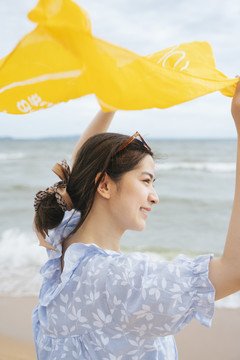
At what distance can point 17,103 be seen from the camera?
1.41 meters

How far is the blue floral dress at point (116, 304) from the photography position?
1.18m

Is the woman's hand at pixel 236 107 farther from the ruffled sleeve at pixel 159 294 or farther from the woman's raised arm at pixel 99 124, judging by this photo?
the woman's raised arm at pixel 99 124

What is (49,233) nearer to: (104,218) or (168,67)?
(104,218)

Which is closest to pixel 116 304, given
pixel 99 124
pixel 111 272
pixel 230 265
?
pixel 111 272

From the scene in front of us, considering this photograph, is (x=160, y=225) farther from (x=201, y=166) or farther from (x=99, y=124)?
(x=201, y=166)

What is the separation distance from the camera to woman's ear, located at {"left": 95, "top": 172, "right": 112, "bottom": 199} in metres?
1.55

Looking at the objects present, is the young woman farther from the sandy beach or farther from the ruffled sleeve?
the sandy beach

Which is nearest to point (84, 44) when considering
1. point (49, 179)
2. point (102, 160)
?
point (102, 160)

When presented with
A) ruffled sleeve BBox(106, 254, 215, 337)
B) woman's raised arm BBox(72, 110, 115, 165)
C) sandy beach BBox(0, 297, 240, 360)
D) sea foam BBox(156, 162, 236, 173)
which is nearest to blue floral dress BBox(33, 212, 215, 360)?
ruffled sleeve BBox(106, 254, 215, 337)

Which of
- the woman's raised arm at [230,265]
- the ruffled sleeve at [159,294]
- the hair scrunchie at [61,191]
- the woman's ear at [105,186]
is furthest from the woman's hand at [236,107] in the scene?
the hair scrunchie at [61,191]

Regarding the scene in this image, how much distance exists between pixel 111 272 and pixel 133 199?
0.32m

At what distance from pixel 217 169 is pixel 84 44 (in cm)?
1384

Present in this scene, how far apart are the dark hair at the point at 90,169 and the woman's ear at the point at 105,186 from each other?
0.4 inches

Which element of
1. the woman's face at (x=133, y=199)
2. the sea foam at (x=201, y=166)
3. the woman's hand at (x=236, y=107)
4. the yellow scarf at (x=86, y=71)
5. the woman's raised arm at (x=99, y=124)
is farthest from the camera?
the sea foam at (x=201, y=166)
